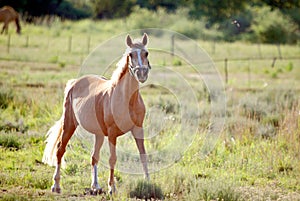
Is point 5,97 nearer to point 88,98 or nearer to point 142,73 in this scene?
point 88,98

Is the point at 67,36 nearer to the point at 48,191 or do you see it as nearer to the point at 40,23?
the point at 40,23

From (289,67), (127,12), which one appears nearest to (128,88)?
(289,67)

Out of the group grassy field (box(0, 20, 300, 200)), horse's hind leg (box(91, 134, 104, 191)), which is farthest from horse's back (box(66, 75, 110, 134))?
grassy field (box(0, 20, 300, 200))

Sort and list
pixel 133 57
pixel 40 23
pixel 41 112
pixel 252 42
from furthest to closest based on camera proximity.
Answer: pixel 252 42
pixel 40 23
pixel 41 112
pixel 133 57

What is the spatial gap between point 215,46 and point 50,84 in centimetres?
1396

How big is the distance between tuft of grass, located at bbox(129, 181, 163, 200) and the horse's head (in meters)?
1.46

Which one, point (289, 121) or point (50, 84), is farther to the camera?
point (50, 84)

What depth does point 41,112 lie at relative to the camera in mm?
12219

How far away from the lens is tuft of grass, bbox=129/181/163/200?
7215mm

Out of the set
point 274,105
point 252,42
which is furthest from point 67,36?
point 274,105

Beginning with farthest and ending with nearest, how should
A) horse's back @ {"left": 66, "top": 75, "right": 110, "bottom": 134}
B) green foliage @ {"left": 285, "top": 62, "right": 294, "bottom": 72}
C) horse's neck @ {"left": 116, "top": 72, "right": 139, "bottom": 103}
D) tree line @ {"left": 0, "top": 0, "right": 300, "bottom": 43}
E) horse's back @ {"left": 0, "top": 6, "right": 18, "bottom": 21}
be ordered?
tree line @ {"left": 0, "top": 0, "right": 300, "bottom": 43} < horse's back @ {"left": 0, "top": 6, "right": 18, "bottom": 21} < green foliage @ {"left": 285, "top": 62, "right": 294, "bottom": 72} < horse's back @ {"left": 66, "top": 75, "right": 110, "bottom": 134} < horse's neck @ {"left": 116, "top": 72, "right": 139, "bottom": 103}

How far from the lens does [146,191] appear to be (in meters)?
7.23

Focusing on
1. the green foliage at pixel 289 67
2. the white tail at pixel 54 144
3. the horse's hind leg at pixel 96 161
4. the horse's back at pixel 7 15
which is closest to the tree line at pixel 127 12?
the horse's back at pixel 7 15

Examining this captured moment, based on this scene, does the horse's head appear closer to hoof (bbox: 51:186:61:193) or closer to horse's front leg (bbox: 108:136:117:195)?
horse's front leg (bbox: 108:136:117:195)
